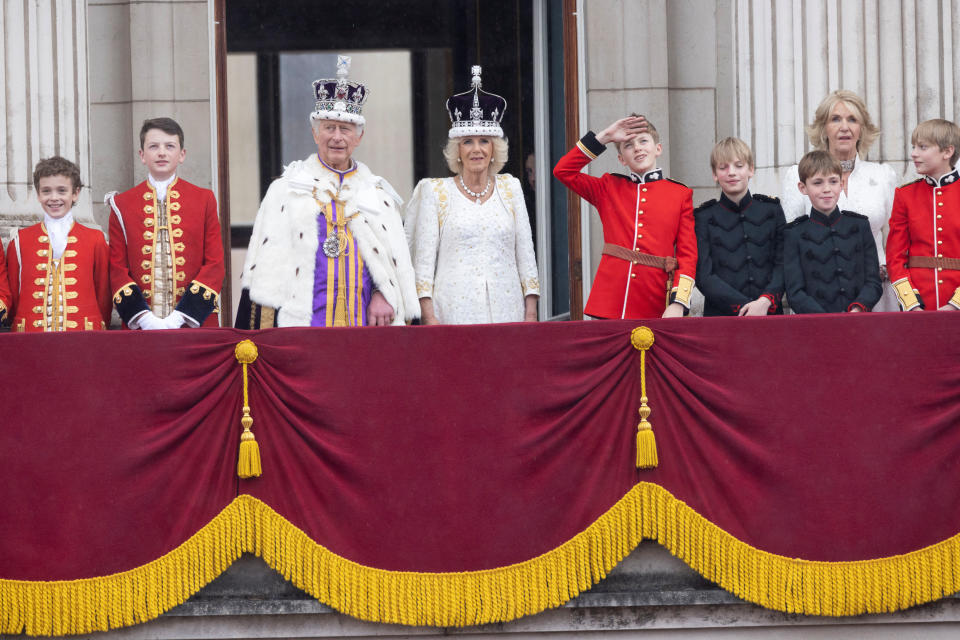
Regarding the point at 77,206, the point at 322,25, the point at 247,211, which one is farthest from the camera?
the point at 247,211

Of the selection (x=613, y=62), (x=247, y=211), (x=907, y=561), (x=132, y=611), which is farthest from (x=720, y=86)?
(x=247, y=211)

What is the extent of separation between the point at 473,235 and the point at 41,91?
2.91 m

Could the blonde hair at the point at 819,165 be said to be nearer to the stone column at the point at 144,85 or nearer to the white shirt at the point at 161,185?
the white shirt at the point at 161,185

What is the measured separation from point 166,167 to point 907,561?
146 inches

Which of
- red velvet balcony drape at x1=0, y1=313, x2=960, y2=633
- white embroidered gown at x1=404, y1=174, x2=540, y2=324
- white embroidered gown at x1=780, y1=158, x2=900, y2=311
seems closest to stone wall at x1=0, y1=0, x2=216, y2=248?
white embroidered gown at x1=404, y1=174, x2=540, y2=324

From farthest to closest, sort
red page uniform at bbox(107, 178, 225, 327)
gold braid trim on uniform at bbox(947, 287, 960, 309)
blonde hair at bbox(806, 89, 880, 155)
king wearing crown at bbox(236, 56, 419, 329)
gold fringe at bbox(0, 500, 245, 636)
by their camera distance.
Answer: blonde hair at bbox(806, 89, 880, 155) → red page uniform at bbox(107, 178, 225, 327) → king wearing crown at bbox(236, 56, 419, 329) → gold braid trim on uniform at bbox(947, 287, 960, 309) → gold fringe at bbox(0, 500, 245, 636)

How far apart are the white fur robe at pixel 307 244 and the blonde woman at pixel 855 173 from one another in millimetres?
1930

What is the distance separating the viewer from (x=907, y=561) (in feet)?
18.2

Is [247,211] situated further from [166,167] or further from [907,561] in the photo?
[907,561]

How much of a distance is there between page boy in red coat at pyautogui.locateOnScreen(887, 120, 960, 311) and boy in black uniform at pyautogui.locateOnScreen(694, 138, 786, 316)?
53 cm

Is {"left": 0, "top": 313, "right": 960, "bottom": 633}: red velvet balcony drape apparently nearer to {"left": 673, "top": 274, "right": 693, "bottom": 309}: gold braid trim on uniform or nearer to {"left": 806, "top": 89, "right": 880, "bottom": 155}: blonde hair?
{"left": 673, "top": 274, "right": 693, "bottom": 309}: gold braid trim on uniform

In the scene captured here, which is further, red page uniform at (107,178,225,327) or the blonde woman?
the blonde woman

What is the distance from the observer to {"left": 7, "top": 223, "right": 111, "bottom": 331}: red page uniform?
635 centimetres

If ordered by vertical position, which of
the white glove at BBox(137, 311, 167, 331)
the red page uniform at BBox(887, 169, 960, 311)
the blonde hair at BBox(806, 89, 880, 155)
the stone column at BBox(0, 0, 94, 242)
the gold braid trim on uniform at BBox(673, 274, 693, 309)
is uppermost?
the stone column at BBox(0, 0, 94, 242)
